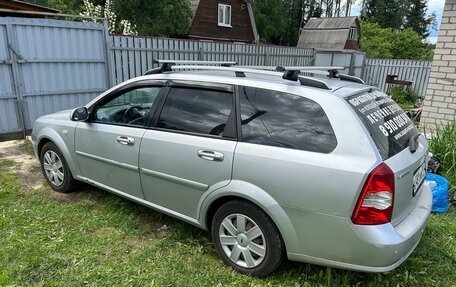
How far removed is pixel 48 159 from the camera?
4.37m

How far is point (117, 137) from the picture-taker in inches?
136

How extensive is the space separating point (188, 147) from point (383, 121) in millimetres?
1521

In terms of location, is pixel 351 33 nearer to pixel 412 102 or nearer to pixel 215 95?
pixel 412 102

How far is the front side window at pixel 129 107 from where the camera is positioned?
341cm

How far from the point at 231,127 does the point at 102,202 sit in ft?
7.38

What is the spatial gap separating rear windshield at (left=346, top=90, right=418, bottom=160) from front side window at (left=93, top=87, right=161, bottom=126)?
6.05 ft

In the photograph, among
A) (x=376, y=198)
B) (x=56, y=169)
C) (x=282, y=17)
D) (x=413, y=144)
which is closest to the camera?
(x=376, y=198)

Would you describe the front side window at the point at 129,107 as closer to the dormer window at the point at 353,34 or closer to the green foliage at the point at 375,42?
the green foliage at the point at 375,42

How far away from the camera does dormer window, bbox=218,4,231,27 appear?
25.0 metres

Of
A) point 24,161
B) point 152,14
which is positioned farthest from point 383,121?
point 152,14

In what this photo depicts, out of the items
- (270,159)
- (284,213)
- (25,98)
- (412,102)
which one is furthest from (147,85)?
(412,102)

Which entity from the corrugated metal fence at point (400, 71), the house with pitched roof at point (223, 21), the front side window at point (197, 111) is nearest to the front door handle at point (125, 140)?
the front side window at point (197, 111)

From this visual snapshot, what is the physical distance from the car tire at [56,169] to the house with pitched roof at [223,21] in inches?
778

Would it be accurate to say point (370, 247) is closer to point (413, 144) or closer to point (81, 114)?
point (413, 144)
